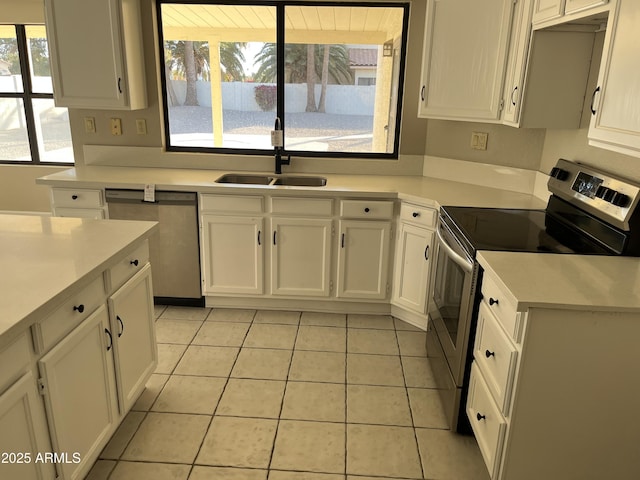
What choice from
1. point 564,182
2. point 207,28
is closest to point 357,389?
point 564,182

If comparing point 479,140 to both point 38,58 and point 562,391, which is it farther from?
point 38,58

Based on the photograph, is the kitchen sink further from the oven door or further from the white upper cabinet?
the oven door

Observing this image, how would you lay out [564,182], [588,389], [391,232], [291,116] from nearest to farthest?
1. [588,389]
2. [564,182]
3. [391,232]
4. [291,116]

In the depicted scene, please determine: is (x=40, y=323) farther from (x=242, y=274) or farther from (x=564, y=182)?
(x=564, y=182)

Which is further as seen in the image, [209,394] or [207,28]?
[207,28]

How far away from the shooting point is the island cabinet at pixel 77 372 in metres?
1.35

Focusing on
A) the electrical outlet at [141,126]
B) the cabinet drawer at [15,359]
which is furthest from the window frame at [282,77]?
the cabinet drawer at [15,359]

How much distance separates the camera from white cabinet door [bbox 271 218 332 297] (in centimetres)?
313

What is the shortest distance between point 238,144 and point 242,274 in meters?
1.07

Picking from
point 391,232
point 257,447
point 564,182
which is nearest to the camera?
point 257,447

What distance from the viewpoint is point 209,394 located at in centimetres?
245

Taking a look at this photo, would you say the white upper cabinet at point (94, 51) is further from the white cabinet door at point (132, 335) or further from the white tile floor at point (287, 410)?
the white cabinet door at point (132, 335)

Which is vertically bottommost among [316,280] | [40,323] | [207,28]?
[316,280]

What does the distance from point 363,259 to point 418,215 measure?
18.7 inches
